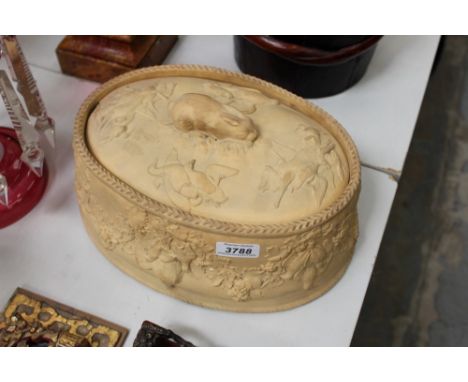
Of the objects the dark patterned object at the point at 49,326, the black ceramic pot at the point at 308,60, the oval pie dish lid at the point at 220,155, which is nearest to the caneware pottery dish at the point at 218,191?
the oval pie dish lid at the point at 220,155

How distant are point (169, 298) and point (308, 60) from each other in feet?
1.81

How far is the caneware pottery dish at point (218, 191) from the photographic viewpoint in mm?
769

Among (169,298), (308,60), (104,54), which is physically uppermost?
(308,60)

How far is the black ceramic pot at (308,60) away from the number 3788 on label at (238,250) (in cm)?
48

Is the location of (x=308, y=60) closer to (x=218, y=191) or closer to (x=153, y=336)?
(x=218, y=191)

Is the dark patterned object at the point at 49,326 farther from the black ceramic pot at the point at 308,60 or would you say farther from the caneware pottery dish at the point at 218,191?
the black ceramic pot at the point at 308,60

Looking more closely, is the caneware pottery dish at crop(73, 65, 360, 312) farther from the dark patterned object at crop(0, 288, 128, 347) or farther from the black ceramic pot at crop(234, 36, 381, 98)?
the black ceramic pot at crop(234, 36, 381, 98)

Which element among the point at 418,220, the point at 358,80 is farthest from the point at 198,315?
the point at 418,220

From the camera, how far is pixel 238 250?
2.55 feet

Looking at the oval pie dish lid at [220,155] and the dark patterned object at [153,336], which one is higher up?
the oval pie dish lid at [220,155]

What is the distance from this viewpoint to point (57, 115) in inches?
45.8

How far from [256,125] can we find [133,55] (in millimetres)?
462

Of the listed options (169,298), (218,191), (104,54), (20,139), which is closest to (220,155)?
(218,191)

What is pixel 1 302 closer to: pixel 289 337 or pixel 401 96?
pixel 289 337
